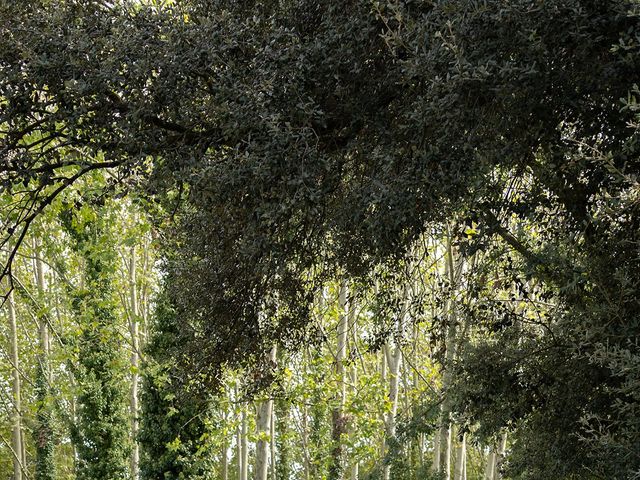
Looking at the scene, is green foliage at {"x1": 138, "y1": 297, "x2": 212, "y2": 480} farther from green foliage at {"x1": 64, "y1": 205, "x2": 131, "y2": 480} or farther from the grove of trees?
the grove of trees

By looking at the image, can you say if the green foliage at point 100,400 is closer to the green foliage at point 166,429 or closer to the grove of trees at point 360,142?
the green foliage at point 166,429

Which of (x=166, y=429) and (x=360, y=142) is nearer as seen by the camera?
(x=360, y=142)

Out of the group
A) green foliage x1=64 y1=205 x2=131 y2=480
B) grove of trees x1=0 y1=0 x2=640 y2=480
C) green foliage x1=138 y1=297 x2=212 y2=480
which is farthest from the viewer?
green foliage x1=64 y1=205 x2=131 y2=480

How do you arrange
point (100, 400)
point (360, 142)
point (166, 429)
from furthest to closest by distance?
point (100, 400) → point (166, 429) → point (360, 142)

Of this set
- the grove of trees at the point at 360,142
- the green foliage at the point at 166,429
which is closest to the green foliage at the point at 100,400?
the green foliage at the point at 166,429

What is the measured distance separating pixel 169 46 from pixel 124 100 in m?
0.48

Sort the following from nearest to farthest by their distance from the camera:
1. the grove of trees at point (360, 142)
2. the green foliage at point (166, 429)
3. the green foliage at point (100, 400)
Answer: the grove of trees at point (360, 142) → the green foliage at point (166, 429) → the green foliage at point (100, 400)

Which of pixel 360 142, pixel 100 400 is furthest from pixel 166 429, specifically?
pixel 360 142

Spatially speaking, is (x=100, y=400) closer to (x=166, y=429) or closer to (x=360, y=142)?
(x=166, y=429)

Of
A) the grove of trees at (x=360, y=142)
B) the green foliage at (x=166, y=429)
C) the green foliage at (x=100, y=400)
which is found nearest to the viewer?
the grove of trees at (x=360, y=142)

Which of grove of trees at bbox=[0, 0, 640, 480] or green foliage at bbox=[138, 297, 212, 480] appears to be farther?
green foliage at bbox=[138, 297, 212, 480]

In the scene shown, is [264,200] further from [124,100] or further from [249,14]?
[249,14]

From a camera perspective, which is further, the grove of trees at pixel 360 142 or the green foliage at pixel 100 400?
the green foliage at pixel 100 400

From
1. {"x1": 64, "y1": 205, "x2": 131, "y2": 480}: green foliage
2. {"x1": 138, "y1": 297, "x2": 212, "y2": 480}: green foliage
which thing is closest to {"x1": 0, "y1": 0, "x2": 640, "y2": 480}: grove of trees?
{"x1": 138, "y1": 297, "x2": 212, "y2": 480}: green foliage
